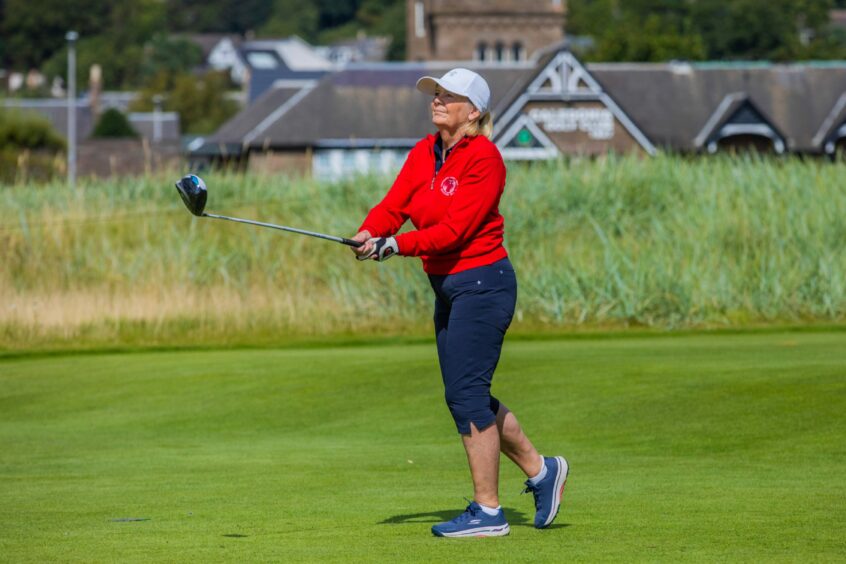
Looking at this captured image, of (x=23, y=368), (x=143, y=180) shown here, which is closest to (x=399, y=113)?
→ (x=143, y=180)

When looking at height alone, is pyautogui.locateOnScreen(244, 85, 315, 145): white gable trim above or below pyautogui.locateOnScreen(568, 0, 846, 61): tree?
below

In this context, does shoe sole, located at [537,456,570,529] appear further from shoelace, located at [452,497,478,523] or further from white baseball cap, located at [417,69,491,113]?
white baseball cap, located at [417,69,491,113]

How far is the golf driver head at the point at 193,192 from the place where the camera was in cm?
725

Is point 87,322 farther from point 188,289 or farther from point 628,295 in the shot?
point 628,295

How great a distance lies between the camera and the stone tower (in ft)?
324

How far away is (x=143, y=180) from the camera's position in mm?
25219

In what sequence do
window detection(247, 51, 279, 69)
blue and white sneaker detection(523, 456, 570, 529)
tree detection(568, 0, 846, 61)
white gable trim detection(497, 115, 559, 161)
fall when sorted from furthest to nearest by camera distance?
1. window detection(247, 51, 279, 69)
2. tree detection(568, 0, 846, 61)
3. white gable trim detection(497, 115, 559, 161)
4. blue and white sneaker detection(523, 456, 570, 529)

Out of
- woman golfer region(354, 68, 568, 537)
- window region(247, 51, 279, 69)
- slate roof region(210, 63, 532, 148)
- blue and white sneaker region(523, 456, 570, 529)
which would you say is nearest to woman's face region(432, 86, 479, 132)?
woman golfer region(354, 68, 568, 537)

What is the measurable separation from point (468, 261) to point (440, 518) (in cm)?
134

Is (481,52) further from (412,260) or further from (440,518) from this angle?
(440,518)

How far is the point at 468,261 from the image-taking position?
6852 mm

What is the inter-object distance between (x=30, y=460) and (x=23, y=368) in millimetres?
5901

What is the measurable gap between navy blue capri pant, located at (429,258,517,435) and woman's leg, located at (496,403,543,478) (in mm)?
163

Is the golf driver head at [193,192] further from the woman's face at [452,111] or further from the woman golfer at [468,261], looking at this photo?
the woman's face at [452,111]
